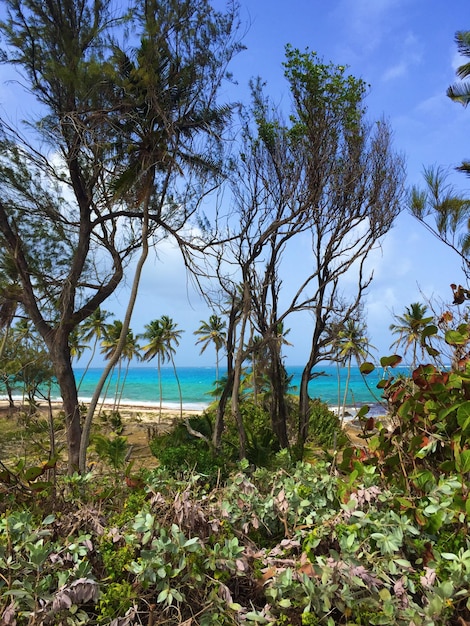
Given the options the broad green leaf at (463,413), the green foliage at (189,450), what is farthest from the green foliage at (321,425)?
the broad green leaf at (463,413)

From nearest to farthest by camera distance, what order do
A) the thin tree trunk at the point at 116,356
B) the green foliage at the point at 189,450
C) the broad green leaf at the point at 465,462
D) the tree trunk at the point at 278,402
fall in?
the broad green leaf at the point at 465,462 < the green foliage at the point at 189,450 < the thin tree trunk at the point at 116,356 < the tree trunk at the point at 278,402

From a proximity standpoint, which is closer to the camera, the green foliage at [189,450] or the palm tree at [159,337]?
the green foliage at [189,450]

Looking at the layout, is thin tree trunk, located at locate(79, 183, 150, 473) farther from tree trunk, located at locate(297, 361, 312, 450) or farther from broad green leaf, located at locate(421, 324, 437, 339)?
broad green leaf, located at locate(421, 324, 437, 339)

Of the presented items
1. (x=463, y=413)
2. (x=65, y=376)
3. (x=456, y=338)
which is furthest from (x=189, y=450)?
(x=463, y=413)

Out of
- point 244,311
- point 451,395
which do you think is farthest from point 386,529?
point 244,311

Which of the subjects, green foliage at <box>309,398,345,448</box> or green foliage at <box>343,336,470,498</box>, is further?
green foliage at <box>309,398,345,448</box>

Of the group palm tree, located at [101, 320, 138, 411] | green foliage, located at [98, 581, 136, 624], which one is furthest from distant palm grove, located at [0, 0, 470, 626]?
palm tree, located at [101, 320, 138, 411]

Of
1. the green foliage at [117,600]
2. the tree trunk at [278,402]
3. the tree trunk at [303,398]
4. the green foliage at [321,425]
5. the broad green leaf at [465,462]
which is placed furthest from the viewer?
the green foliage at [321,425]

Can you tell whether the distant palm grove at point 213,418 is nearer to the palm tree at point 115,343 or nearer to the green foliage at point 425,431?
the green foliage at point 425,431

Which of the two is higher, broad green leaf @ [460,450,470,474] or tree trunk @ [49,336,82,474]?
tree trunk @ [49,336,82,474]

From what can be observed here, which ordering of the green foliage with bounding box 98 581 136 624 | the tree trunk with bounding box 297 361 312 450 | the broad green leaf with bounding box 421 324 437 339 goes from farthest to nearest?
the tree trunk with bounding box 297 361 312 450
the broad green leaf with bounding box 421 324 437 339
the green foliage with bounding box 98 581 136 624

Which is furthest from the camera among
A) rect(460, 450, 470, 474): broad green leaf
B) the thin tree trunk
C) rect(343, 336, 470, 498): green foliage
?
the thin tree trunk

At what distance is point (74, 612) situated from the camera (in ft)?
3.35

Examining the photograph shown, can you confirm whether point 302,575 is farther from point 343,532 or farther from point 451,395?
point 451,395
